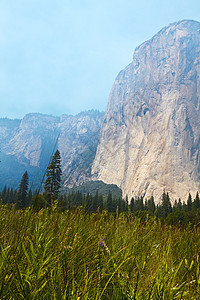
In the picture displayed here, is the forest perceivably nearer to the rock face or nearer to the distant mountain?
the distant mountain

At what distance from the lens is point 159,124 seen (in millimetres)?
136125

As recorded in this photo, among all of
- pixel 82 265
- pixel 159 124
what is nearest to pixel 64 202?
pixel 82 265

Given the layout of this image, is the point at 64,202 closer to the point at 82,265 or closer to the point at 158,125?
the point at 82,265

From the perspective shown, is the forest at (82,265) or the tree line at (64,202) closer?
the forest at (82,265)

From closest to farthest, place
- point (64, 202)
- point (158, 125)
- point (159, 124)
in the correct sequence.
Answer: point (64, 202) < point (159, 124) < point (158, 125)

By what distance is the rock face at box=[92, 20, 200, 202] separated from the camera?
119 meters

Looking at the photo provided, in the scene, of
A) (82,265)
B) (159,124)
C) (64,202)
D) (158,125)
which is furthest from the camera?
(158,125)

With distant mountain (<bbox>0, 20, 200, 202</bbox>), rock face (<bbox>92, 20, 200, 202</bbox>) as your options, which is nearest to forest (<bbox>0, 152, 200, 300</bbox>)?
distant mountain (<bbox>0, 20, 200, 202</bbox>)

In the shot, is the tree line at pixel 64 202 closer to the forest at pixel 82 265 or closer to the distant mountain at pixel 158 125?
the forest at pixel 82 265

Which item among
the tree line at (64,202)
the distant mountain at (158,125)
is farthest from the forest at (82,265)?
the distant mountain at (158,125)

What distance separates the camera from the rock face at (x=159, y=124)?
119m

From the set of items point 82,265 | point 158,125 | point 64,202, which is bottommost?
point 82,265

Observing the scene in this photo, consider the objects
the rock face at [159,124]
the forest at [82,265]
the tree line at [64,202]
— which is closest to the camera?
the forest at [82,265]

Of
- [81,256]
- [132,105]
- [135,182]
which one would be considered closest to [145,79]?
[132,105]
